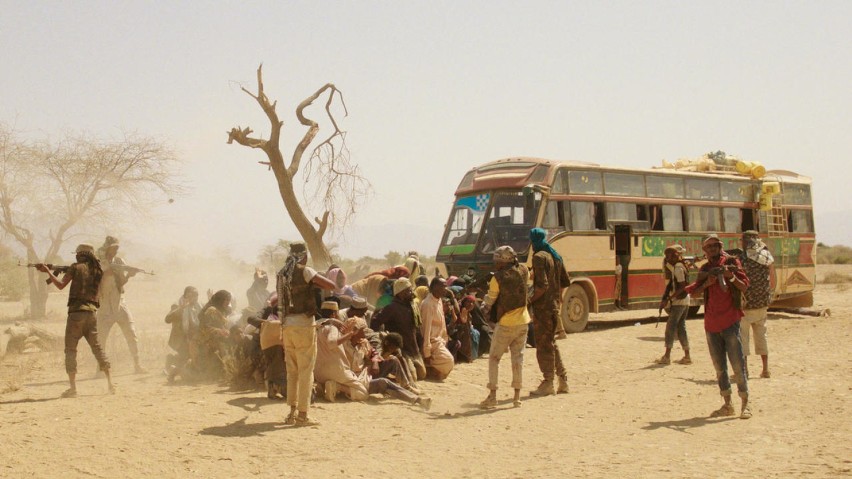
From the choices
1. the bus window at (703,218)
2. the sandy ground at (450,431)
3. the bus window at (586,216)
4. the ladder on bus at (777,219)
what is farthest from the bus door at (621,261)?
the ladder on bus at (777,219)

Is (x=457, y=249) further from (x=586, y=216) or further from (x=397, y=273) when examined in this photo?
(x=397, y=273)

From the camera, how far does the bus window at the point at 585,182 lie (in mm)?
15523

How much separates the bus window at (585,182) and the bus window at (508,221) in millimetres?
1108

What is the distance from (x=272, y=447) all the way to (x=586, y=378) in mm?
5384

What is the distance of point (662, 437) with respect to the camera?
7098 mm

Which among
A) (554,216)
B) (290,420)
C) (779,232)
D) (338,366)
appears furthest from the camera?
(779,232)

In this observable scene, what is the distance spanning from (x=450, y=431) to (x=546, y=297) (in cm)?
226

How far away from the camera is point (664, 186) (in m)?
17.4

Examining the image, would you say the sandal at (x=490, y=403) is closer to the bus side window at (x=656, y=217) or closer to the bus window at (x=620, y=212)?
the bus window at (x=620, y=212)

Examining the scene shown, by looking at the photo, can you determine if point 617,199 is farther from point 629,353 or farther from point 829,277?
point 829,277

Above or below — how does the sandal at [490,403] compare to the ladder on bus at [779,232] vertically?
below

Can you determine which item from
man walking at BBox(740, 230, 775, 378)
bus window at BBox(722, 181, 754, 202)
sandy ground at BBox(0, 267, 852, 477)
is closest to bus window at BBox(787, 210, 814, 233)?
bus window at BBox(722, 181, 754, 202)

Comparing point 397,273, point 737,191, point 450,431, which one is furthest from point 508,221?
point 450,431

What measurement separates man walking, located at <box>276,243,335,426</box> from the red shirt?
3.73 metres
